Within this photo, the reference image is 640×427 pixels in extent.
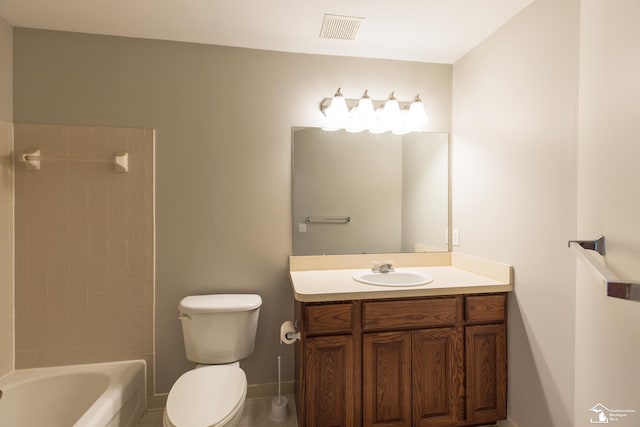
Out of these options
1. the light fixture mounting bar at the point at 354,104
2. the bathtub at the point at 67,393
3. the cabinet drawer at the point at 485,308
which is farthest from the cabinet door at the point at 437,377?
the bathtub at the point at 67,393

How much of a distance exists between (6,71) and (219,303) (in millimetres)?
1777

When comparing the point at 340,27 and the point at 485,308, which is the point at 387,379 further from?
the point at 340,27

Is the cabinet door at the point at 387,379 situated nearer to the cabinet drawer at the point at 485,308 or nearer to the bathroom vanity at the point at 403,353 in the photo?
the bathroom vanity at the point at 403,353

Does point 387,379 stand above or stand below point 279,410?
above

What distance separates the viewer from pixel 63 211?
202cm

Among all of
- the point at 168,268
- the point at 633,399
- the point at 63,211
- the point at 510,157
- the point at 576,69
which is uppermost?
the point at 576,69

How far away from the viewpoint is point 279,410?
2008 mm

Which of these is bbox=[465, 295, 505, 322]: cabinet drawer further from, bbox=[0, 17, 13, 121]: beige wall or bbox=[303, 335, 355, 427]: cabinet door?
bbox=[0, 17, 13, 121]: beige wall

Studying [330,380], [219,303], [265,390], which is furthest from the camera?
[265,390]

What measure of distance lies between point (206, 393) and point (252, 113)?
5.27 feet

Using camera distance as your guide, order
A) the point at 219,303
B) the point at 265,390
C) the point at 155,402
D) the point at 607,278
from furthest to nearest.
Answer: the point at 265,390
the point at 155,402
the point at 219,303
the point at 607,278

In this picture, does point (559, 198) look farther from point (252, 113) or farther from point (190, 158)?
point (190, 158)

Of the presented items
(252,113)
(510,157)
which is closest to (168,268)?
(252,113)
